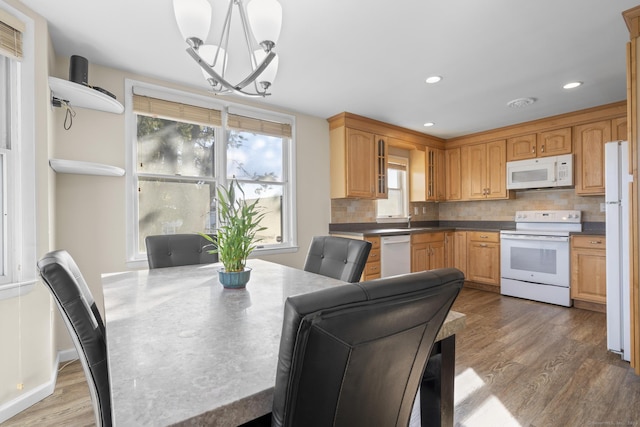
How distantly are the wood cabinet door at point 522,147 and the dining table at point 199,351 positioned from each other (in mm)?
4066

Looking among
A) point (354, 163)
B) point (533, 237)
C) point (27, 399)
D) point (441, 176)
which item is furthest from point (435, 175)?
point (27, 399)

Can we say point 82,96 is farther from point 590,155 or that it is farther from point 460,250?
point 590,155

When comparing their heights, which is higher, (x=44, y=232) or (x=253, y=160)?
(x=253, y=160)

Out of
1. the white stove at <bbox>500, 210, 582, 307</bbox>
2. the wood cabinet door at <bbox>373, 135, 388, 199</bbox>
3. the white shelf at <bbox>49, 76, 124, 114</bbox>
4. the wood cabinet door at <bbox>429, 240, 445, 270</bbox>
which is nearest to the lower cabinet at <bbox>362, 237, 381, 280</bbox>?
the wood cabinet door at <bbox>373, 135, 388, 199</bbox>

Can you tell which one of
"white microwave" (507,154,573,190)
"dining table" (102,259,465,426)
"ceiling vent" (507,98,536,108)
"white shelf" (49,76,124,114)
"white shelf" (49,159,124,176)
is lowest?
"dining table" (102,259,465,426)

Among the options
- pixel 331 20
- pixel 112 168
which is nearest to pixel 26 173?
pixel 112 168

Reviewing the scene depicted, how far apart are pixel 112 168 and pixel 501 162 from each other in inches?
187

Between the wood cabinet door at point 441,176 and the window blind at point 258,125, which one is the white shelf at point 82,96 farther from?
the wood cabinet door at point 441,176

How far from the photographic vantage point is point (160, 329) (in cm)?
90

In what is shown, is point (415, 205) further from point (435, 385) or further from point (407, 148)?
point (435, 385)

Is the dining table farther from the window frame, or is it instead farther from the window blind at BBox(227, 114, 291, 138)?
the window frame

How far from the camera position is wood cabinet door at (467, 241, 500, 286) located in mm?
4297

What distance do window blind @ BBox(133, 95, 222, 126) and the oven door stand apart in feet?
12.9

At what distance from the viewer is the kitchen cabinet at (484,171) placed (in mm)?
4496
